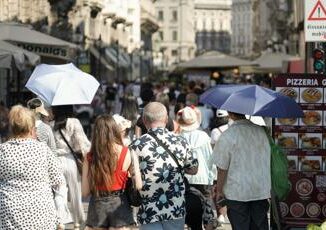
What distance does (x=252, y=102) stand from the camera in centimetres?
892

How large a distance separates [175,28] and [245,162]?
150151 millimetres

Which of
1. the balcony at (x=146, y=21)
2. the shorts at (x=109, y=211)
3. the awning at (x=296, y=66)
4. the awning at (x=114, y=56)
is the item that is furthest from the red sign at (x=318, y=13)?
the balcony at (x=146, y=21)

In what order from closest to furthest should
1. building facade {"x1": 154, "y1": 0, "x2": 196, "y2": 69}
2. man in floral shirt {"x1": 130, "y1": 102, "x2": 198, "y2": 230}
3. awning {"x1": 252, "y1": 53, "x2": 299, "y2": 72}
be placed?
man in floral shirt {"x1": 130, "y1": 102, "x2": 198, "y2": 230} < awning {"x1": 252, "y1": 53, "x2": 299, "y2": 72} < building facade {"x1": 154, "y1": 0, "x2": 196, "y2": 69}

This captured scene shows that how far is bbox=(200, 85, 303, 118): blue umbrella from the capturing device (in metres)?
8.85

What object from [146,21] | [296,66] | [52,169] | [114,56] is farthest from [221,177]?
[146,21]

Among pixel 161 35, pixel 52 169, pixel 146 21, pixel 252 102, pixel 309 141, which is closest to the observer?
pixel 52 169

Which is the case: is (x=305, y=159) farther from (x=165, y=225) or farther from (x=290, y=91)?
(x=165, y=225)

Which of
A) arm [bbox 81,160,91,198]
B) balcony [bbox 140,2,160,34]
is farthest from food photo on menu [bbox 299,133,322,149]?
balcony [bbox 140,2,160,34]

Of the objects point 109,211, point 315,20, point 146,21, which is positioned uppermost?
point 146,21

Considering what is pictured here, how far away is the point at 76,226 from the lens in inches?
473

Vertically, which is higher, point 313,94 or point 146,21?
point 146,21

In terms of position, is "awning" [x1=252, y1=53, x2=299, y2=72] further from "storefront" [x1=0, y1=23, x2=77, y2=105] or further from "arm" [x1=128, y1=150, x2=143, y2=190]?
"arm" [x1=128, y1=150, x2=143, y2=190]

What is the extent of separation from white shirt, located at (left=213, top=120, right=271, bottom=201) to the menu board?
2681 millimetres

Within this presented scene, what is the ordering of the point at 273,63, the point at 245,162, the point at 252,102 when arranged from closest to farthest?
the point at 245,162
the point at 252,102
the point at 273,63
